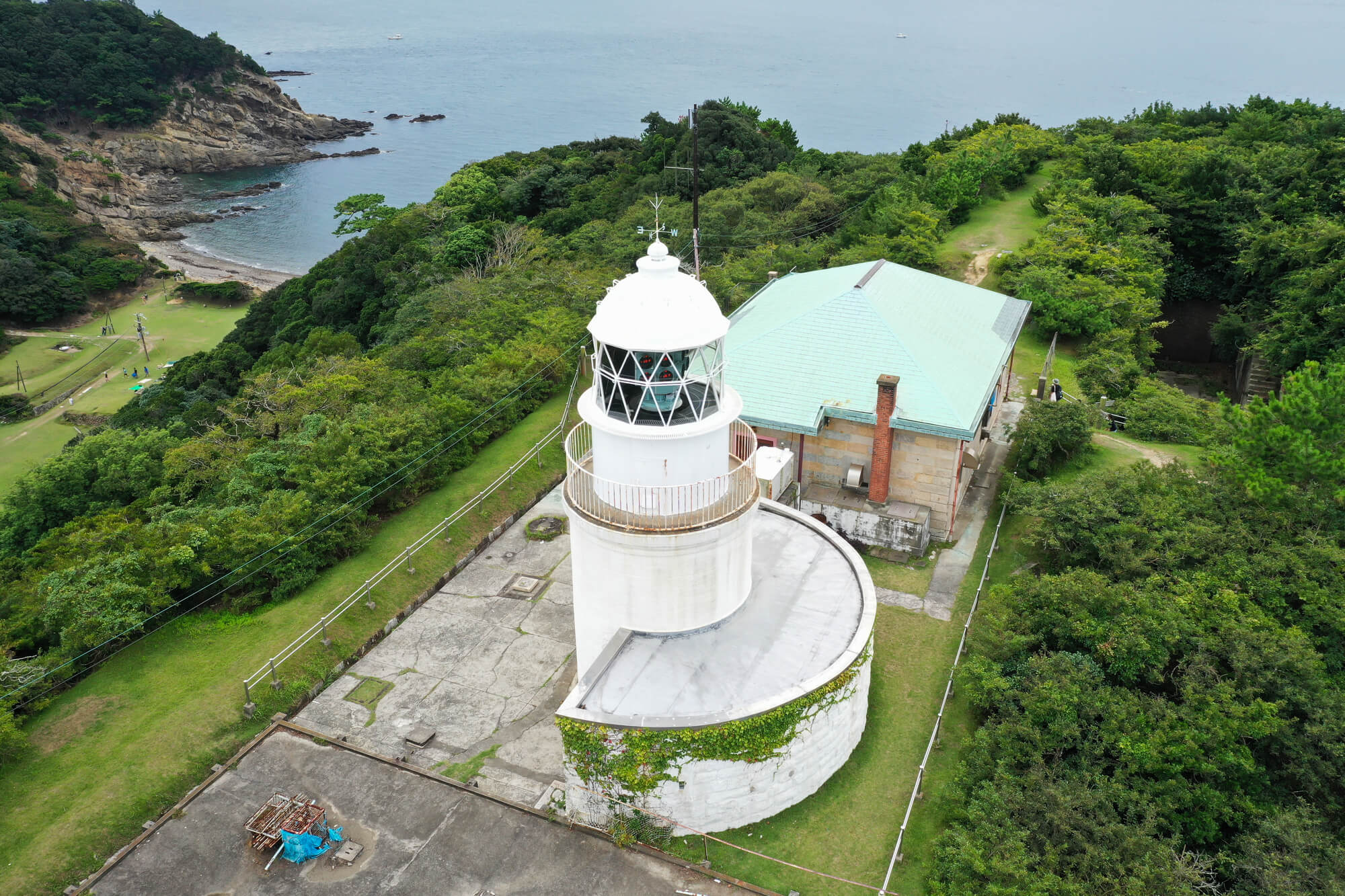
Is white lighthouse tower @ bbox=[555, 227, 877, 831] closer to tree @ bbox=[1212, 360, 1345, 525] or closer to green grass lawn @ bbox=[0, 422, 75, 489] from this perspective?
tree @ bbox=[1212, 360, 1345, 525]

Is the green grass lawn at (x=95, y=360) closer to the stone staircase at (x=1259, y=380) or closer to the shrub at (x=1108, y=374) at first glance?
the shrub at (x=1108, y=374)

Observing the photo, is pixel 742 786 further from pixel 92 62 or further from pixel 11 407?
pixel 92 62

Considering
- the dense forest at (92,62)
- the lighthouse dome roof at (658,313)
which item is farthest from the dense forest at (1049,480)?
the dense forest at (92,62)

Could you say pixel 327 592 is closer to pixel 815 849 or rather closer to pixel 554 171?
pixel 815 849

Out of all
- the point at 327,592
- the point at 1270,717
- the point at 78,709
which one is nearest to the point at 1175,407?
the point at 1270,717

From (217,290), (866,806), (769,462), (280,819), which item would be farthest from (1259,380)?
(217,290)

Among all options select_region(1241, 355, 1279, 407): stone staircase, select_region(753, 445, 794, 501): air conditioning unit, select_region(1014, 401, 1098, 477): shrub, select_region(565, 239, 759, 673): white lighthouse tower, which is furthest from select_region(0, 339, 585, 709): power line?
select_region(1241, 355, 1279, 407): stone staircase
